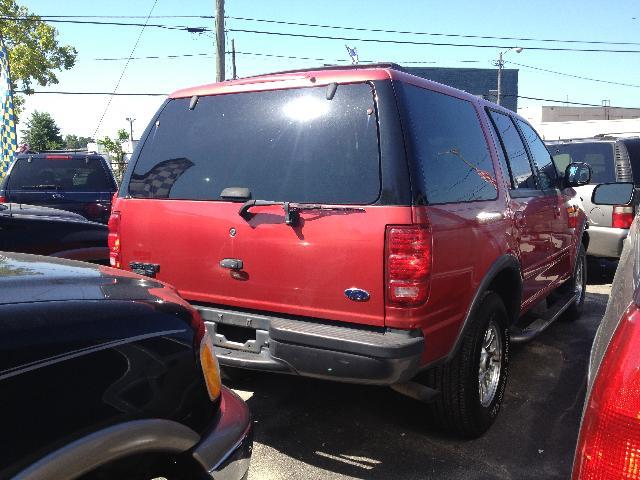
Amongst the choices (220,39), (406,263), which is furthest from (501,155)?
(220,39)

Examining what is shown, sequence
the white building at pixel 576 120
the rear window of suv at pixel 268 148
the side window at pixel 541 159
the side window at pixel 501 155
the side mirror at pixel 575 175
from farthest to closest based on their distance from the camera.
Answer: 1. the white building at pixel 576 120
2. the side mirror at pixel 575 175
3. the side window at pixel 541 159
4. the side window at pixel 501 155
5. the rear window of suv at pixel 268 148

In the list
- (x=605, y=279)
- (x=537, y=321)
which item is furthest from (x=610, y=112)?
(x=537, y=321)

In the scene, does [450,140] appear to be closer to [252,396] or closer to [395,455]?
[395,455]

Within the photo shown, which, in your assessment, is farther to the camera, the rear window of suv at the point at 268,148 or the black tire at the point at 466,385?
the black tire at the point at 466,385

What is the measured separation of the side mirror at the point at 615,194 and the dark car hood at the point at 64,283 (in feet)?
10.6

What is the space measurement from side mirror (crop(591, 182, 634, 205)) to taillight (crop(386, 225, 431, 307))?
2.08 m

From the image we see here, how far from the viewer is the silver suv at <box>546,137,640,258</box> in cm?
744

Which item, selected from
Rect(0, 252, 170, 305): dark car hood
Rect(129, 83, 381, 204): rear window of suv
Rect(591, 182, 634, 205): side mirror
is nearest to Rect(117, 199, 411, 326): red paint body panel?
Rect(129, 83, 381, 204): rear window of suv

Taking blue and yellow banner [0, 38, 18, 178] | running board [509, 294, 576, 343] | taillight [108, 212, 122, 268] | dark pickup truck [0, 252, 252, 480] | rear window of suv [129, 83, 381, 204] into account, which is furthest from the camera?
blue and yellow banner [0, 38, 18, 178]

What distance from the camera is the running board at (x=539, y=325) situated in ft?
13.5

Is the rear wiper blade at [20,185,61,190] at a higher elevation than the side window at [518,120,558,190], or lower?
lower

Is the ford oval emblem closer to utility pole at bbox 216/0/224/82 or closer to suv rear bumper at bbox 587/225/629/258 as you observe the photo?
suv rear bumper at bbox 587/225/629/258

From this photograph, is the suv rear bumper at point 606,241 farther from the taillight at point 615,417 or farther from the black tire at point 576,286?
the taillight at point 615,417

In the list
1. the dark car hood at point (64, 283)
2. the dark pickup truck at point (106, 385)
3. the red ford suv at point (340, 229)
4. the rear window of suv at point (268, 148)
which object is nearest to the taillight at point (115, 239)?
the red ford suv at point (340, 229)
